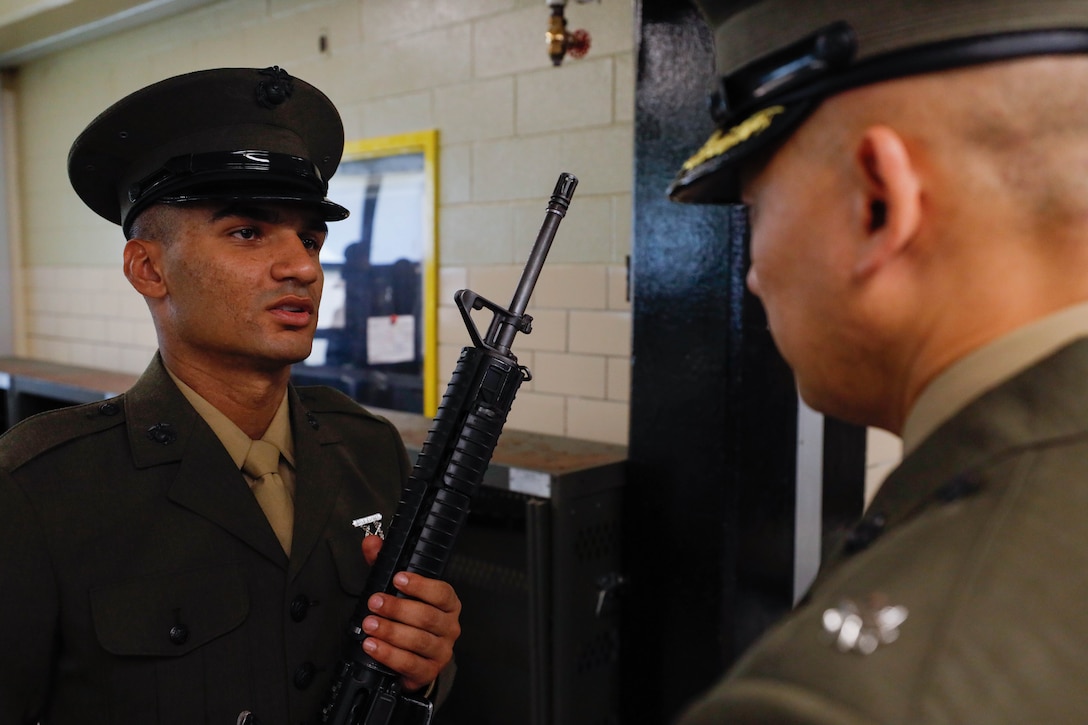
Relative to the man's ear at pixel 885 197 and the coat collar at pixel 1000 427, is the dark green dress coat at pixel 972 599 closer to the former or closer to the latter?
the coat collar at pixel 1000 427

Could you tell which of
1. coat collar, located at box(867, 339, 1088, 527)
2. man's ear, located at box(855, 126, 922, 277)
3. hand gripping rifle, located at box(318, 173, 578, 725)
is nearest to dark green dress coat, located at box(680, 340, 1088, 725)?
coat collar, located at box(867, 339, 1088, 527)

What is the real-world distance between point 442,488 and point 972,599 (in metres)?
0.81

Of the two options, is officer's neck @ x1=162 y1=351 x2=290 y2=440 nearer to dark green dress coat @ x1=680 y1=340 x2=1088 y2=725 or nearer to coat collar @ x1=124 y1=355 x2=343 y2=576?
coat collar @ x1=124 y1=355 x2=343 y2=576

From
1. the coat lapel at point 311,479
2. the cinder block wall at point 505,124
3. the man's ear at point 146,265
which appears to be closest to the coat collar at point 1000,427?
the coat lapel at point 311,479

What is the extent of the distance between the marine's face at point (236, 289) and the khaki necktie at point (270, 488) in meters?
0.13

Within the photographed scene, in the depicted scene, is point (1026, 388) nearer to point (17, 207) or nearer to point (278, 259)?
point (278, 259)

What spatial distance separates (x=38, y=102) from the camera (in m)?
4.92

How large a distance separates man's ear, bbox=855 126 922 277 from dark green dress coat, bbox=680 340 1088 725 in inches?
4.3

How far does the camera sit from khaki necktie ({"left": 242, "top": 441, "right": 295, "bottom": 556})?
47.4 inches

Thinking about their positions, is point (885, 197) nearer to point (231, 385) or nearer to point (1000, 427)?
point (1000, 427)

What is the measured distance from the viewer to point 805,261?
59cm

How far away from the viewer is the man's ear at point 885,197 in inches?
20.6

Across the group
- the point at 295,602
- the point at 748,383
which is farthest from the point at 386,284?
the point at 295,602

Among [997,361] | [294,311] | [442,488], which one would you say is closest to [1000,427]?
[997,361]
